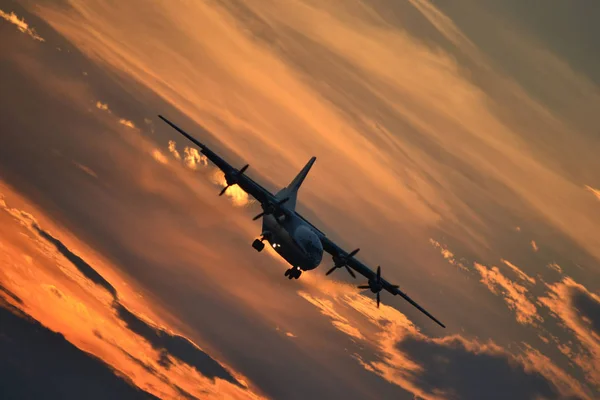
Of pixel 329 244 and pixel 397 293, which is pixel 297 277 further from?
pixel 397 293

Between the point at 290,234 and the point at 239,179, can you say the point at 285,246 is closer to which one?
the point at 290,234

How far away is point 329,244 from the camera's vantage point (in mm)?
113000

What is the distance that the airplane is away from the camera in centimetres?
9469

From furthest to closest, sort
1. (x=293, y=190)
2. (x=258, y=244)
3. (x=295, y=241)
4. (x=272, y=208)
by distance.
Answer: (x=293, y=190)
(x=258, y=244)
(x=272, y=208)
(x=295, y=241)

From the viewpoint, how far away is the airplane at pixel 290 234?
311 ft

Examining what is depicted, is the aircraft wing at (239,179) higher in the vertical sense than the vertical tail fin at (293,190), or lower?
lower

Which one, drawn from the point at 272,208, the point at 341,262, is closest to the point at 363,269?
the point at 341,262

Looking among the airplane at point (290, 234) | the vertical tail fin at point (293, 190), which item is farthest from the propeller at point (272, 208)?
the vertical tail fin at point (293, 190)

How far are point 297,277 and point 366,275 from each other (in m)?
16.6

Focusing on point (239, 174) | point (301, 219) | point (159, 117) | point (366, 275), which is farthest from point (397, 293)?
point (159, 117)

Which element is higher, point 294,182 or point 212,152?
point 294,182

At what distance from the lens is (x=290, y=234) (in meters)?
95.8

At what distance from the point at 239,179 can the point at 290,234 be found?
13.6 m

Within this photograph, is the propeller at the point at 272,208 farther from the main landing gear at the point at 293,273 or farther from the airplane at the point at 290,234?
the main landing gear at the point at 293,273
